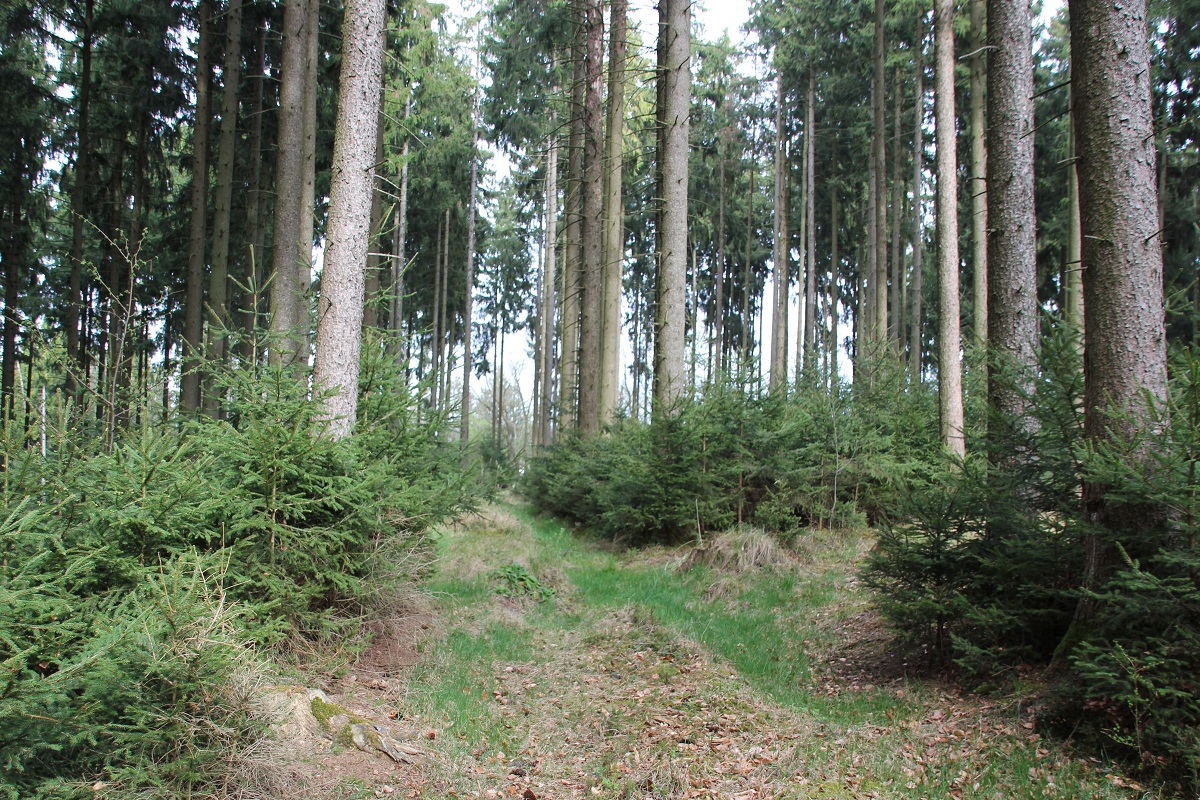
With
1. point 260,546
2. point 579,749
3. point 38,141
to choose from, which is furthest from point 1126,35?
point 38,141

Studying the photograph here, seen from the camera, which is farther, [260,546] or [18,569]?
[260,546]

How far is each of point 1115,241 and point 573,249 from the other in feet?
52.7

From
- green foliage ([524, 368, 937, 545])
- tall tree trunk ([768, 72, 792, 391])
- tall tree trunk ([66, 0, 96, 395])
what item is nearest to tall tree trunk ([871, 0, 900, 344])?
tall tree trunk ([768, 72, 792, 391])

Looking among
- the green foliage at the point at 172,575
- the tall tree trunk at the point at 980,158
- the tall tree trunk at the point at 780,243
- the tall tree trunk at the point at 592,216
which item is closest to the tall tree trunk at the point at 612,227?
the tall tree trunk at the point at 592,216

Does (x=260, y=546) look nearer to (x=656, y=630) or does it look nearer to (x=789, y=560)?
(x=656, y=630)

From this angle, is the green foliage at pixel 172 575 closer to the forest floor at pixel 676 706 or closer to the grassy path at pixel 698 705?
the forest floor at pixel 676 706

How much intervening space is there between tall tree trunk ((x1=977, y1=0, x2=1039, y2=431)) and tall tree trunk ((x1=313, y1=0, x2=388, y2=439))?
603cm

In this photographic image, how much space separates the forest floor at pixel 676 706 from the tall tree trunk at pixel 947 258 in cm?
365

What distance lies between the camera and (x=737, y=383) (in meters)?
10.4

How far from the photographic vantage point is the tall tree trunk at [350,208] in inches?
263

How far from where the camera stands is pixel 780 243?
2678cm

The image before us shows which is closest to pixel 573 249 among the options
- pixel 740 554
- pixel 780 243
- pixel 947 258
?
pixel 780 243

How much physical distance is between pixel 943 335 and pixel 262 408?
387 inches

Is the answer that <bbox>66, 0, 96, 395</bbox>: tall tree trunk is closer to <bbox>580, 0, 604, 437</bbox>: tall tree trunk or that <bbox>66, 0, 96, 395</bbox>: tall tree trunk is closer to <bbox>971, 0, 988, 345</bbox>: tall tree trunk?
<bbox>580, 0, 604, 437</bbox>: tall tree trunk
